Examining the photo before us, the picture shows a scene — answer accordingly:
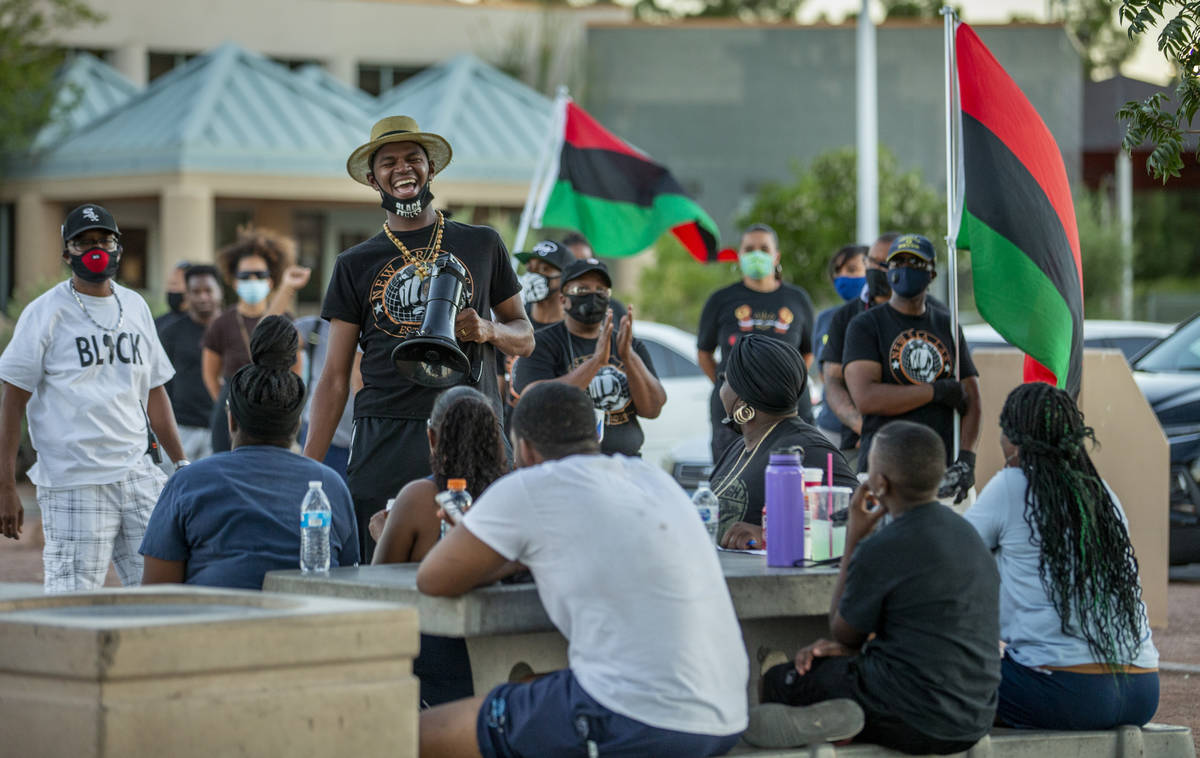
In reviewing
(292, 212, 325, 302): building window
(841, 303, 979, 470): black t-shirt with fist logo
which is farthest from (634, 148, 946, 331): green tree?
(841, 303, 979, 470): black t-shirt with fist logo

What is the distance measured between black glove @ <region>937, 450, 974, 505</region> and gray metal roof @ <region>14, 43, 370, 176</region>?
60.8ft

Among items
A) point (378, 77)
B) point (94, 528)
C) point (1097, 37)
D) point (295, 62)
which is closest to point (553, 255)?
point (94, 528)

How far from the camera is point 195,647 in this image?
3.74 metres

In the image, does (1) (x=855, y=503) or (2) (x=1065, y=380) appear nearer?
(1) (x=855, y=503)

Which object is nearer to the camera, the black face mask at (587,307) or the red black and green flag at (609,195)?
the black face mask at (587,307)

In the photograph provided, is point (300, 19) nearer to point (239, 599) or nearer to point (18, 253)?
point (18, 253)

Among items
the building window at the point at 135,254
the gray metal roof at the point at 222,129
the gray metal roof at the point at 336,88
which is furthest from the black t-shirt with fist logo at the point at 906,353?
the building window at the point at 135,254

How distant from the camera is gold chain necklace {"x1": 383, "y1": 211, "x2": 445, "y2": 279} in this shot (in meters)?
6.04

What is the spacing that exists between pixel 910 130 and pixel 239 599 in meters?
32.3

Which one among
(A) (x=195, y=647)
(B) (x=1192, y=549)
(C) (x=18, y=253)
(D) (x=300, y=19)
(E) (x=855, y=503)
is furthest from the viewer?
(D) (x=300, y=19)

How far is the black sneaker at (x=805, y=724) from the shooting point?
15.2 ft

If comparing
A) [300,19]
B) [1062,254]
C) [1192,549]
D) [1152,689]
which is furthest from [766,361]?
[300,19]

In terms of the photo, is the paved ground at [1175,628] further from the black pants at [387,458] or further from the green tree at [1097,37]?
the green tree at [1097,37]

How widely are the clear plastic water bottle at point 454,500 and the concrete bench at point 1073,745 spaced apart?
1083mm
